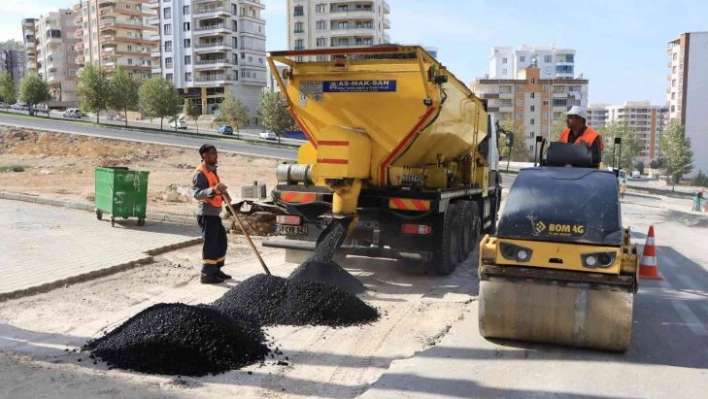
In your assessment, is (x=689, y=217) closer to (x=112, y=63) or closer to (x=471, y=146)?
(x=471, y=146)

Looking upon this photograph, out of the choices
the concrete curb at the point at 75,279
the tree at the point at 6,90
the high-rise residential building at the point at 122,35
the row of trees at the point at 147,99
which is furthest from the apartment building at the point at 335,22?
the concrete curb at the point at 75,279

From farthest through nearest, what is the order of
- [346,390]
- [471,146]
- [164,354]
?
[471,146], [164,354], [346,390]

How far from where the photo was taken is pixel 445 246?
8648 millimetres

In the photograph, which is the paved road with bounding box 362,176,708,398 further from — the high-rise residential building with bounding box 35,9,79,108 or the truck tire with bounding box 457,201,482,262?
the high-rise residential building with bounding box 35,9,79,108

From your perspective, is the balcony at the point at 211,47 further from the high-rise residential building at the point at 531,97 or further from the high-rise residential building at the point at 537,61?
the high-rise residential building at the point at 537,61

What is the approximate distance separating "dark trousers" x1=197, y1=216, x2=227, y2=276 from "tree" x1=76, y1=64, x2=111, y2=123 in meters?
52.4

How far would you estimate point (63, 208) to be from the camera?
1374cm

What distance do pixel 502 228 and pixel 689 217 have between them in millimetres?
20282

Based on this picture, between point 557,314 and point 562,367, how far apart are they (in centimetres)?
48

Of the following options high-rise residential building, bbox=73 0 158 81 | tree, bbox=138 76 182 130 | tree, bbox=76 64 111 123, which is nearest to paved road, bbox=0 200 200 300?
tree, bbox=76 64 111 123

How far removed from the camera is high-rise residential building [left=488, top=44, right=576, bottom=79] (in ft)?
393

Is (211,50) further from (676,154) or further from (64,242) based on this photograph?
(64,242)

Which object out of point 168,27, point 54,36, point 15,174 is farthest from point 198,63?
point 15,174

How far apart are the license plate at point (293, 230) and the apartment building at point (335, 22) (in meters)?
75.0
